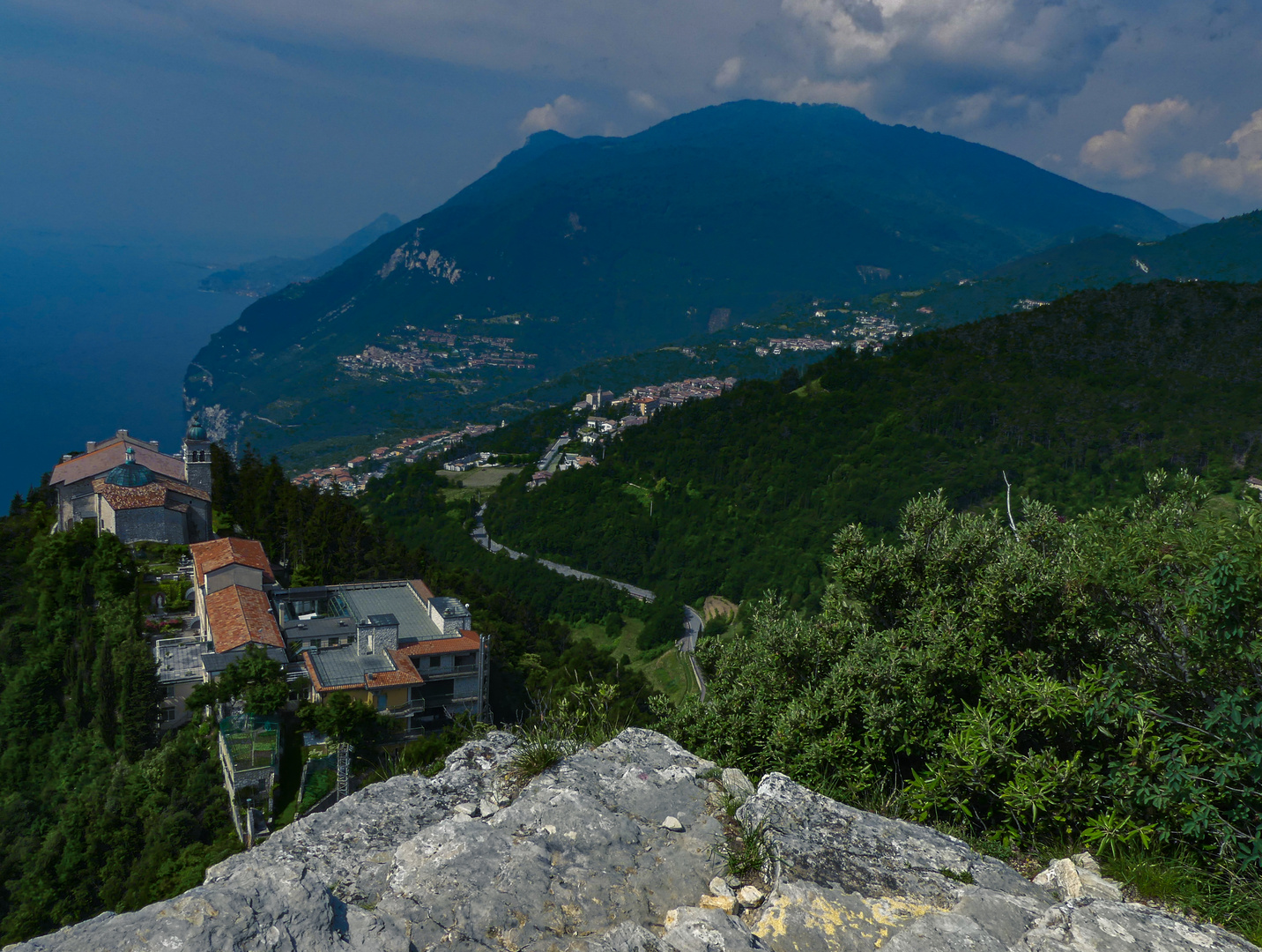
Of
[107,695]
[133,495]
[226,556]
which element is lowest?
[107,695]

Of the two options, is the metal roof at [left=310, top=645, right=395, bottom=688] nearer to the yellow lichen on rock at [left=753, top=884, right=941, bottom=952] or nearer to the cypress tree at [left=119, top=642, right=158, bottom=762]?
the cypress tree at [left=119, top=642, right=158, bottom=762]

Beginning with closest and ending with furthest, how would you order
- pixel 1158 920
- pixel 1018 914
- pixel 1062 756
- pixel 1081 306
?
pixel 1158 920
pixel 1018 914
pixel 1062 756
pixel 1081 306

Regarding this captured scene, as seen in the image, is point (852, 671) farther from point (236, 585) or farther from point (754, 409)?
point (754, 409)

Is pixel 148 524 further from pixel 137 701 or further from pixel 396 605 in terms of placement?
pixel 396 605

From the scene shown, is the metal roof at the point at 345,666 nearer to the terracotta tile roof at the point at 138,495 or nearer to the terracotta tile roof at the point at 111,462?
the terracotta tile roof at the point at 138,495

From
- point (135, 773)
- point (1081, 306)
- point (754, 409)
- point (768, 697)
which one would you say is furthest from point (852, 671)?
point (1081, 306)

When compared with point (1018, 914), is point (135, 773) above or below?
below

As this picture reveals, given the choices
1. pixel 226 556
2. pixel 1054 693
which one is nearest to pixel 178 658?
pixel 226 556

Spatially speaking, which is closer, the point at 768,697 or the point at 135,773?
the point at 768,697
